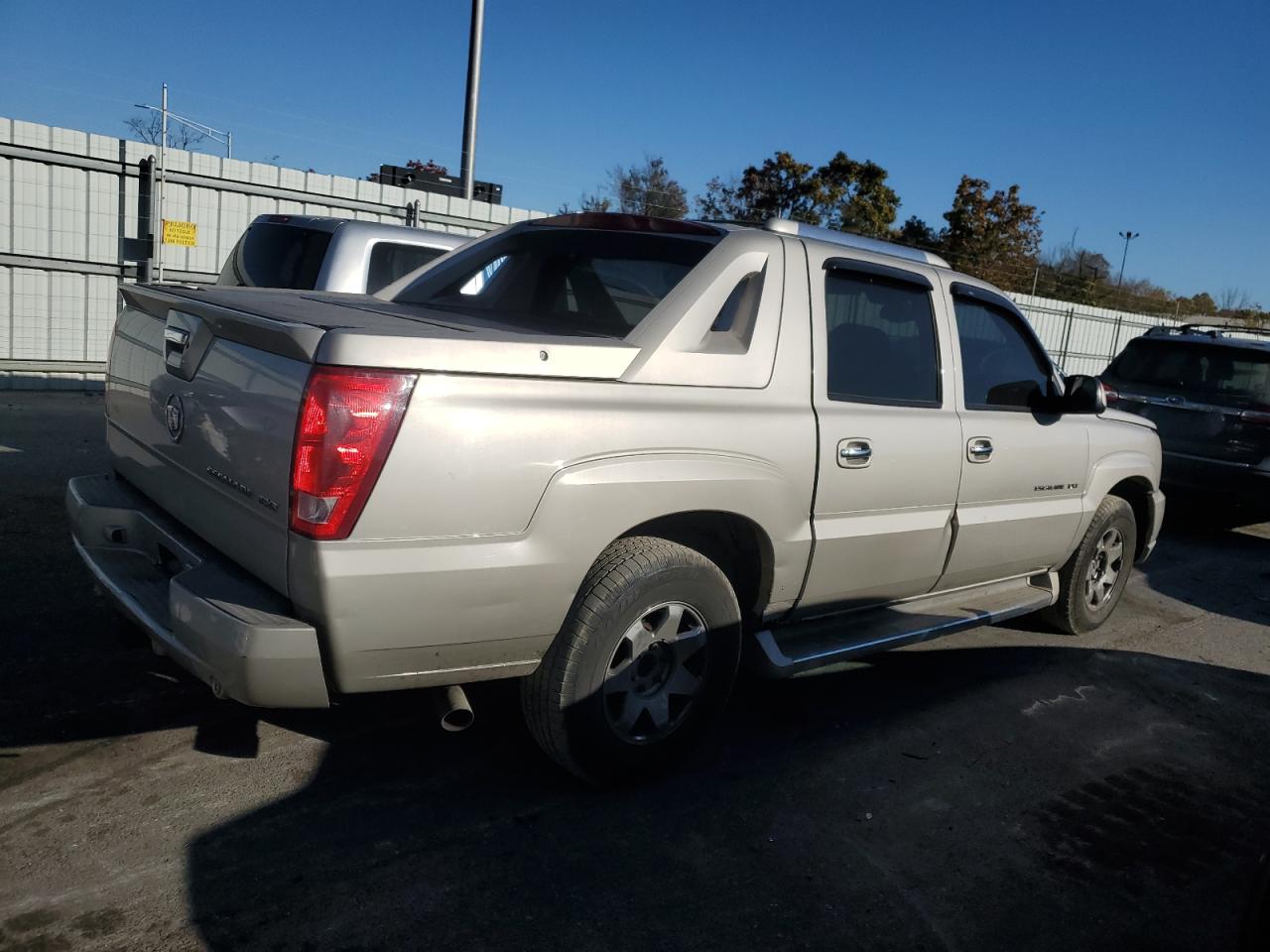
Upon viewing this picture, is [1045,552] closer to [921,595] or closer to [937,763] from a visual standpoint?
[921,595]

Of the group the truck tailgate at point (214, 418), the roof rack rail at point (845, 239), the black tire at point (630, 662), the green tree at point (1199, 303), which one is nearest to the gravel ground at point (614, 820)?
the black tire at point (630, 662)

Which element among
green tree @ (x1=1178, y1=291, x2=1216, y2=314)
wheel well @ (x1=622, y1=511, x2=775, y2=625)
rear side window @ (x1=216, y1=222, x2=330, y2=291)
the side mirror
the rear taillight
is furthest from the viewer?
green tree @ (x1=1178, y1=291, x2=1216, y2=314)

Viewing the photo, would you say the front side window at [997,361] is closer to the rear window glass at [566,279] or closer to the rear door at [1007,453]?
the rear door at [1007,453]

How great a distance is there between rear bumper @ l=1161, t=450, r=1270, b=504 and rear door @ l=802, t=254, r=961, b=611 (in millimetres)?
5234

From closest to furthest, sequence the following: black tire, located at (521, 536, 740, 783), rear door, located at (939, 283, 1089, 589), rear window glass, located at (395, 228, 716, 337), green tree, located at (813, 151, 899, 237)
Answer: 1. black tire, located at (521, 536, 740, 783)
2. rear window glass, located at (395, 228, 716, 337)
3. rear door, located at (939, 283, 1089, 589)
4. green tree, located at (813, 151, 899, 237)

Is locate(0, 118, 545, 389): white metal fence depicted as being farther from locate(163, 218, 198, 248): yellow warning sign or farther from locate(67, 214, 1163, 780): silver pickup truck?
locate(67, 214, 1163, 780): silver pickup truck

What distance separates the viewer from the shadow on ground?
108 inches

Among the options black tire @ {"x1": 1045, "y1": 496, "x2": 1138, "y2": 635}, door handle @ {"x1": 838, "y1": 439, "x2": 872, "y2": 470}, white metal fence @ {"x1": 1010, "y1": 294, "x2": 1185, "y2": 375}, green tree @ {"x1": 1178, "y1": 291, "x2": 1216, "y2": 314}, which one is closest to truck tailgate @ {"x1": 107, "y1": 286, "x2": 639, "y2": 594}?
door handle @ {"x1": 838, "y1": 439, "x2": 872, "y2": 470}

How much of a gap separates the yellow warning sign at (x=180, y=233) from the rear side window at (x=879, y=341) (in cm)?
986

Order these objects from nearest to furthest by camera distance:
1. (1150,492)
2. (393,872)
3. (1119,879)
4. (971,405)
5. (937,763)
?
(393,872) < (1119,879) < (937,763) < (971,405) < (1150,492)

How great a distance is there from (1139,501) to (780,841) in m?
3.85

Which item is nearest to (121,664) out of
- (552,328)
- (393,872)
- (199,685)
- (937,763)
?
(199,685)

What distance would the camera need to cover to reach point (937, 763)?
3.94 m

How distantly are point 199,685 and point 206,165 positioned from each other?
377 inches
